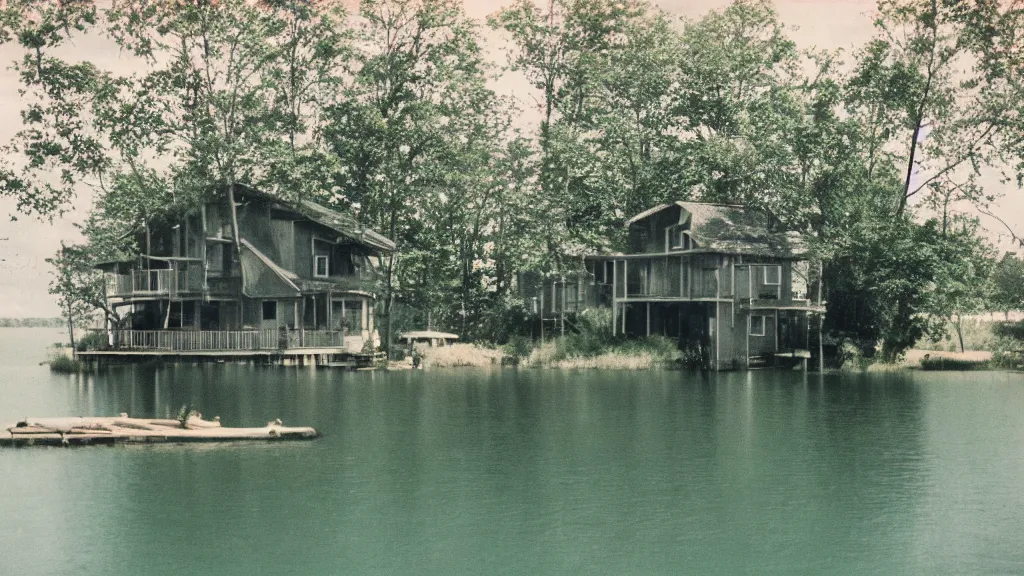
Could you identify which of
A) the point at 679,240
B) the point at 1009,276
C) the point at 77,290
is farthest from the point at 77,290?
the point at 1009,276

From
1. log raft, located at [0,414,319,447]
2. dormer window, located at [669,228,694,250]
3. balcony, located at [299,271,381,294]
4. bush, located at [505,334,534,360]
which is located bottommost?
log raft, located at [0,414,319,447]

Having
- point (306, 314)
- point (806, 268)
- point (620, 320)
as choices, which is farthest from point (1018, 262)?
point (306, 314)

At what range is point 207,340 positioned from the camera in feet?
203

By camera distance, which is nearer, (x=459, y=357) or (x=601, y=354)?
(x=601, y=354)

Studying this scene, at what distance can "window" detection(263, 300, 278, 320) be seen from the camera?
65.5 m

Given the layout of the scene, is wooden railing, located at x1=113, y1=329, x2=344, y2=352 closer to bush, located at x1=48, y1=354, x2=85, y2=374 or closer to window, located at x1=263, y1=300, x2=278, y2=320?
window, located at x1=263, y1=300, x2=278, y2=320

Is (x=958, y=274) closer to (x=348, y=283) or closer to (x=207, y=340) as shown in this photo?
(x=348, y=283)

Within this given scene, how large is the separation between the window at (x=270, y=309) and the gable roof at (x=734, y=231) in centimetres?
2213

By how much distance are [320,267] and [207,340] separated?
9.10 m

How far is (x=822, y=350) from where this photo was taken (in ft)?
212

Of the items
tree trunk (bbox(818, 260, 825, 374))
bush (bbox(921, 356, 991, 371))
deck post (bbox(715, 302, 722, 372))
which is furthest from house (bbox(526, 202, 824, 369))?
bush (bbox(921, 356, 991, 371))

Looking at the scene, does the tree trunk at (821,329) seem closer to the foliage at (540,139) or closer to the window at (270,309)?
the foliage at (540,139)

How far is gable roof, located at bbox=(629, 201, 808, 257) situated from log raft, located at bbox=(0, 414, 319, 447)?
1428 inches

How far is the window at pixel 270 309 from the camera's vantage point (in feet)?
215
